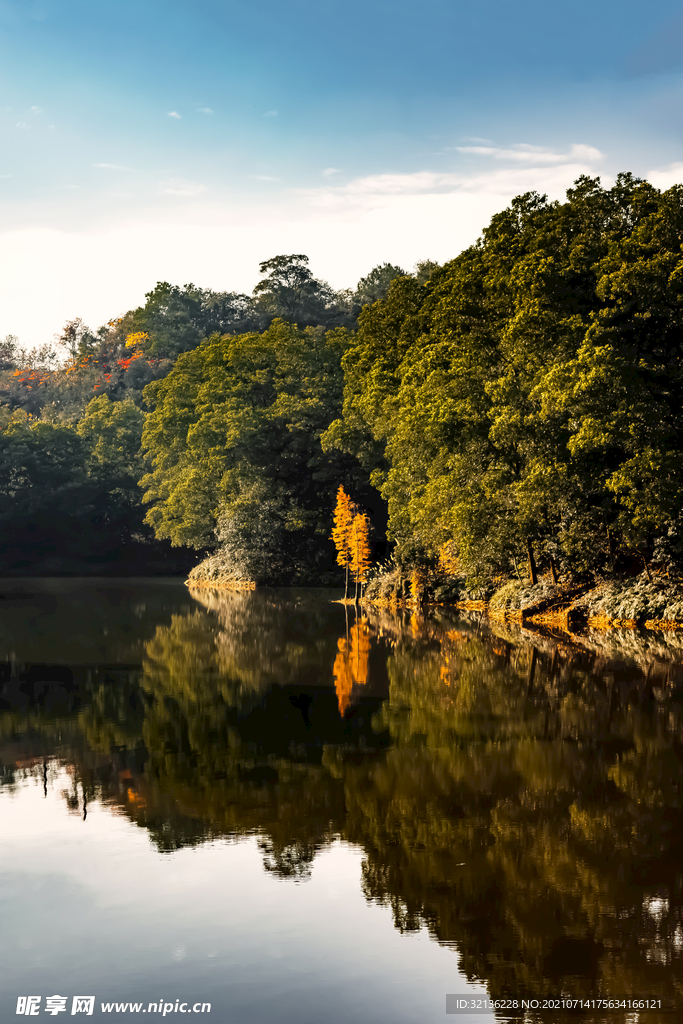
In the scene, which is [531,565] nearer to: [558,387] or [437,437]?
[437,437]

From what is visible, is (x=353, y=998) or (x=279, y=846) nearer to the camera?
(x=353, y=998)

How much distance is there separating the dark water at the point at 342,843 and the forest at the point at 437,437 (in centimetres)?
855

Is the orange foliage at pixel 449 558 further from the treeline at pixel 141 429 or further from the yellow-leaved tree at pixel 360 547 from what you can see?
the treeline at pixel 141 429

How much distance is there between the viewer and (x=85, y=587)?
48281mm

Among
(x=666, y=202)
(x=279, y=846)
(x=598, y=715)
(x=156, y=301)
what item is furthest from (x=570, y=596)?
(x=156, y=301)

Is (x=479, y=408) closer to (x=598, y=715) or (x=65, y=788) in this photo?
(x=598, y=715)

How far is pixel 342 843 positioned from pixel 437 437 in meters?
22.0

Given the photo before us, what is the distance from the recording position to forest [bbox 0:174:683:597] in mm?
23203

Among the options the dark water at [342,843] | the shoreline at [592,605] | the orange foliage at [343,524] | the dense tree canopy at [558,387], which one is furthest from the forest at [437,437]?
the dark water at [342,843]

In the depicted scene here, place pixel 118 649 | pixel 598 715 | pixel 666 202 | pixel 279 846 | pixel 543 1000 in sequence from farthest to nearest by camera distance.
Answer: pixel 666 202
pixel 118 649
pixel 598 715
pixel 279 846
pixel 543 1000

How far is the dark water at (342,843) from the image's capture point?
5500 mm

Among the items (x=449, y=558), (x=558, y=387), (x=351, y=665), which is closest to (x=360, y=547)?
(x=449, y=558)

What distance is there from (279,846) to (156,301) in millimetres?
82894

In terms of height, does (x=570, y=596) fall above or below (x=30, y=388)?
below
